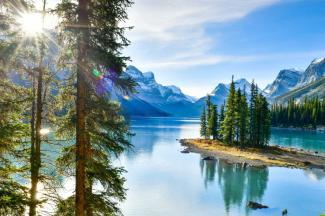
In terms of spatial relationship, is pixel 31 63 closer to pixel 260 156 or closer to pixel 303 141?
pixel 260 156

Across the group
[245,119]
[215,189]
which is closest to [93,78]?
[215,189]

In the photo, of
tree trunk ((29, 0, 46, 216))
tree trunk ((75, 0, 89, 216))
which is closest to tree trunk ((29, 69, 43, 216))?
tree trunk ((29, 0, 46, 216))

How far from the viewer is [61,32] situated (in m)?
13.0

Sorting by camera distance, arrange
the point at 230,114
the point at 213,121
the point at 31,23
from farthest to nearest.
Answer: the point at 213,121 → the point at 230,114 → the point at 31,23

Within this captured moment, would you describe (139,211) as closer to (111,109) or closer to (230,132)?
(111,109)

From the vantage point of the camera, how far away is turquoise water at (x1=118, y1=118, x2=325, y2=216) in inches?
1745

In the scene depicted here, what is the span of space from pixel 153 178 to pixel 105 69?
52096mm

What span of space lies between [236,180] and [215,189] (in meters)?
6.56

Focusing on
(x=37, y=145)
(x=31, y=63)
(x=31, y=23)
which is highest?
(x=31, y=23)

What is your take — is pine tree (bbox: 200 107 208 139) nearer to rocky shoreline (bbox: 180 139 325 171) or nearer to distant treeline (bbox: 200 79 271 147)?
rocky shoreline (bbox: 180 139 325 171)

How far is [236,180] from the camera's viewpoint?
6156 centimetres

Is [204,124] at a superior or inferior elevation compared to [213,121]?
inferior

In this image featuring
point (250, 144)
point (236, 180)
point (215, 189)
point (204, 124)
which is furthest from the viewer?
point (204, 124)

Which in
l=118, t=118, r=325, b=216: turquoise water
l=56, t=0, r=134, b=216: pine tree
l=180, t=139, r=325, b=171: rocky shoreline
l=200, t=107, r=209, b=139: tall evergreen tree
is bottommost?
l=118, t=118, r=325, b=216: turquoise water
